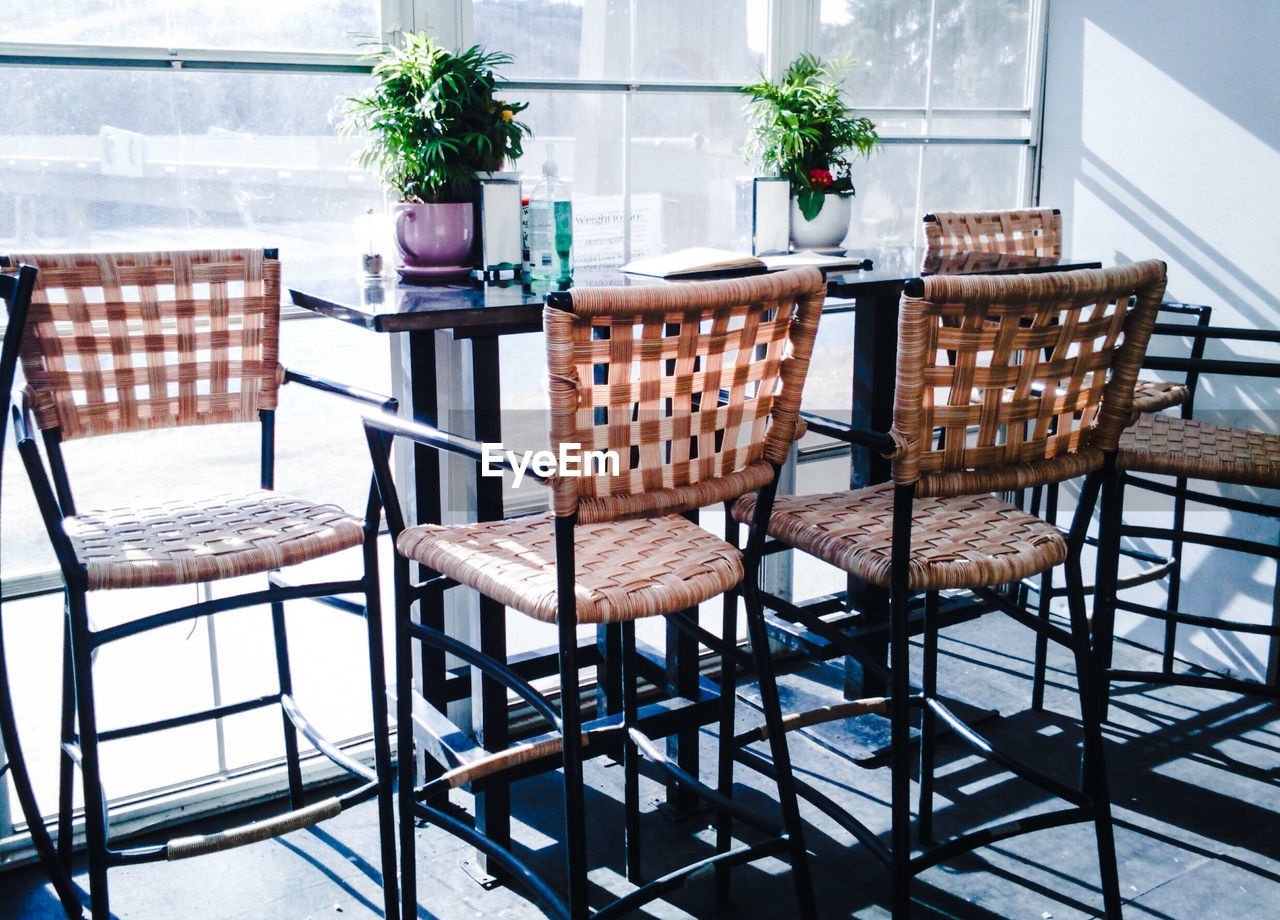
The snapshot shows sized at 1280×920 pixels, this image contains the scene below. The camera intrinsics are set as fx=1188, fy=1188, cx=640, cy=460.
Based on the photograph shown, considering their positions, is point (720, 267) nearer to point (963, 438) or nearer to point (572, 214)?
point (572, 214)

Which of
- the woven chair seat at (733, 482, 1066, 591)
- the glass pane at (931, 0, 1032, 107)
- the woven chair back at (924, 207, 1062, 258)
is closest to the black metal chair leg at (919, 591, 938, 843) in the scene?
the woven chair seat at (733, 482, 1066, 591)

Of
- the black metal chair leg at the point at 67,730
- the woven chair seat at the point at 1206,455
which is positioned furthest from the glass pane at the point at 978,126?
the black metal chair leg at the point at 67,730

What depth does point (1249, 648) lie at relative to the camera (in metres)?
3.36

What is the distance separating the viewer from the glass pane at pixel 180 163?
2.21 metres

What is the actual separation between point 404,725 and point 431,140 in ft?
3.69

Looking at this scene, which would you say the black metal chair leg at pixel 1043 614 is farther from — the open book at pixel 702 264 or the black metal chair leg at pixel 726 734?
the black metal chair leg at pixel 726 734

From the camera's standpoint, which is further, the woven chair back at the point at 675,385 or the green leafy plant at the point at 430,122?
the green leafy plant at the point at 430,122

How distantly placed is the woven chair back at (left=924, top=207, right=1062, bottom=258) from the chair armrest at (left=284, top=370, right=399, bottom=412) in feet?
5.49

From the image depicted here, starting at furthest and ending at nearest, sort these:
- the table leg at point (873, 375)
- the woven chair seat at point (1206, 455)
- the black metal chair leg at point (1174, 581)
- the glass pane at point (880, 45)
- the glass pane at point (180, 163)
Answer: the glass pane at point (880, 45), the black metal chair leg at point (1174, 581), the table leg at point (873, 375), the woven chair seat at point (1206, 455), the glass pane at point (180, 163)

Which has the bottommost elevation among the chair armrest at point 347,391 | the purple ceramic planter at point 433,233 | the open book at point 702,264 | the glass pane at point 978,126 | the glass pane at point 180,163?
the chair armrest at point 347,391

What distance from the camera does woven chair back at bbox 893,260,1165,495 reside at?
171 cm

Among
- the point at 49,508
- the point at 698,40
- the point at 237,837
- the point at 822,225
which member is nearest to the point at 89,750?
the point at 237,837

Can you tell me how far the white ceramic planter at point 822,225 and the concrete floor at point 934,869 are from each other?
1.20m

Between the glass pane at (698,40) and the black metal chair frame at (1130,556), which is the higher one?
the glass pane at (698,40)
